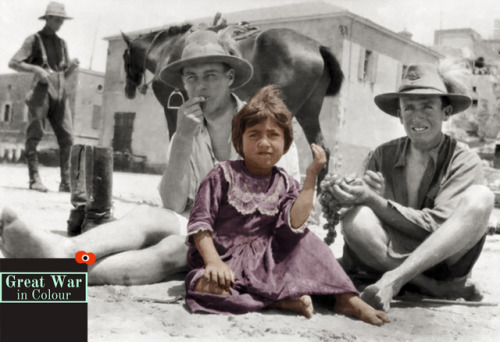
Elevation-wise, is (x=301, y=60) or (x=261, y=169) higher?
(x=301, y=60)

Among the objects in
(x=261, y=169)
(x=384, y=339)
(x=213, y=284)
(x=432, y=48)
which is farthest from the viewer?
(x=432, y=48)

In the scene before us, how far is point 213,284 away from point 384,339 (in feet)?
2.01

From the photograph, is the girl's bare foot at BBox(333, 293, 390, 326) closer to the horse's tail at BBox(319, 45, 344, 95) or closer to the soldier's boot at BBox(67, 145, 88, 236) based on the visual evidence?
the soldier's boot at BBox(67, 145, 88, 236)

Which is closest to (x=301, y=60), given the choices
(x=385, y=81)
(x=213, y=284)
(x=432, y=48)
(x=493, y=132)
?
(x=213, y=284)

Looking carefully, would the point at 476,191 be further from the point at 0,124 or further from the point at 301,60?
the point at 0,124

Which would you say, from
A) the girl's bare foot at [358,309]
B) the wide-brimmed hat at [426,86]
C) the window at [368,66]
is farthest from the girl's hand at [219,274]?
the window at [368,66]

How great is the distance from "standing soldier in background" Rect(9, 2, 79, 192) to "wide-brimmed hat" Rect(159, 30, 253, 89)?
13.4ft

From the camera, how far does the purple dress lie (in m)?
2.29

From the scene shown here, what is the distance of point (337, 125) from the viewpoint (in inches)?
527

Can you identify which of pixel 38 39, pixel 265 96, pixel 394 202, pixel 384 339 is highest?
pixel 38 39

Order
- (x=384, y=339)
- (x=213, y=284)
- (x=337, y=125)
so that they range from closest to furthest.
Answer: (x=384, y=339), (x=213, y=284), (x=337, y=125)

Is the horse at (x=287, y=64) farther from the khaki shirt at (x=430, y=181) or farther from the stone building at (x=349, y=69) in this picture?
the khaki shirt at (x=430, y=181)

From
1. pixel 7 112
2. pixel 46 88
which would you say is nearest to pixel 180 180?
pixel 46 88

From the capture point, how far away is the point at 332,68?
796cm
